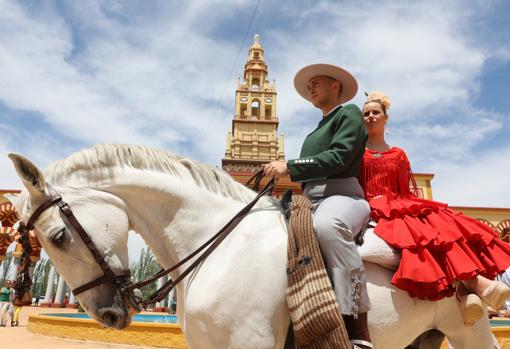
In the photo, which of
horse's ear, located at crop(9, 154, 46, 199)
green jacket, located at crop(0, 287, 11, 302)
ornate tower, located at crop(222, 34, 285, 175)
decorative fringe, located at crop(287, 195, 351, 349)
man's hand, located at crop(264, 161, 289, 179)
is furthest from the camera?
ornate tower, located at crop(222, 34, 285, 175)

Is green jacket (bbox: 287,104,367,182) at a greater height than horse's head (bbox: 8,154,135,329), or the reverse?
green jacket (bbox: 287,104,367,182)

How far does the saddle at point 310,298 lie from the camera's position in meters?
1.86

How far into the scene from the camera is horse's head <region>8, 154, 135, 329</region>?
2018mm

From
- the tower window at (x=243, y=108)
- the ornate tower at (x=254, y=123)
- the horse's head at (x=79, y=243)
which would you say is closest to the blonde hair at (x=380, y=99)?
the horse's head at (x=79, y=243)

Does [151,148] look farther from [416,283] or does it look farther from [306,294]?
[416,283]

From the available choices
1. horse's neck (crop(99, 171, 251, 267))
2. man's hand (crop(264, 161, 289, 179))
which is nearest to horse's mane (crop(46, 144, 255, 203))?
horse's neck (crop(99, 171, 251, 267))

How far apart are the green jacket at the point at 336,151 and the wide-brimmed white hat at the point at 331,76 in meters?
0.35

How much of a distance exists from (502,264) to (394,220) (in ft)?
2.40

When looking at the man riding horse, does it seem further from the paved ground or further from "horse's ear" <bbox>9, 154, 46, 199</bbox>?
the paved ground

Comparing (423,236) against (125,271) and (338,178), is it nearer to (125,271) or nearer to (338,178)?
(338,178)

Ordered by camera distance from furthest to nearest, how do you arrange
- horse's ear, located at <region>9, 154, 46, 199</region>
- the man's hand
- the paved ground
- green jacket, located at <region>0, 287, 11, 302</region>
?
green jacket, located at <region>0, 287, 11, 302</region> < the paved ground < the man's hand < horse's ear, located at <region>9, 154, 46, 199</region>

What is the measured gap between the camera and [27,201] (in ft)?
6.81

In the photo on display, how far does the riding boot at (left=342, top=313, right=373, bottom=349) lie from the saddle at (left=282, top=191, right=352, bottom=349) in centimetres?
14

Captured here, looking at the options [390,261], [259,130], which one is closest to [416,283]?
[390,261]
